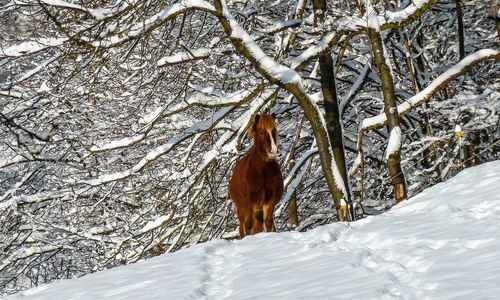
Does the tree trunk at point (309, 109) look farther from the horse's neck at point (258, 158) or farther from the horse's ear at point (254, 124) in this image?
the horse's neck at point (258, 158)

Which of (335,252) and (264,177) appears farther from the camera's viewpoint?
(264,177)

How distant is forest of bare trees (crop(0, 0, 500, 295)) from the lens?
9.57 m

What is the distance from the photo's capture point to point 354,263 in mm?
5328

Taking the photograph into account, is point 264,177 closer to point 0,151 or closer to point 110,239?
point 110,239

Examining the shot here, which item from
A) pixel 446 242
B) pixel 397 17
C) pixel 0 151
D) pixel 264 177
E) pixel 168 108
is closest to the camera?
pixel 446 242

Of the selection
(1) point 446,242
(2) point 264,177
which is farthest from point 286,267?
(2) point 264,177

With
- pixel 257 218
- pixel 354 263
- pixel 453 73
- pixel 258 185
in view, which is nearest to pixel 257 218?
pixel 257 218

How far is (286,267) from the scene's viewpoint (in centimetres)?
557

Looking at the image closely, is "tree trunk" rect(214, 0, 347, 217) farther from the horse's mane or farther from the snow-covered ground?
the snow-covered ground

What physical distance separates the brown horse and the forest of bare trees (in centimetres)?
88

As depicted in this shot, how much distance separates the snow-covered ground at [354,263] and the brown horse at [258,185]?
1206 millimetres

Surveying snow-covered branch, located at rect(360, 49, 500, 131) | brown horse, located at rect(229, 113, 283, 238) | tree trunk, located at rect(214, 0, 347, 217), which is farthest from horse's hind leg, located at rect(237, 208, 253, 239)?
snow-covered branch, located at rect(360, 49, 500, 131)

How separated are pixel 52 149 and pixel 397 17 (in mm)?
9722

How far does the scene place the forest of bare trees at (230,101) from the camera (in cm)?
957
